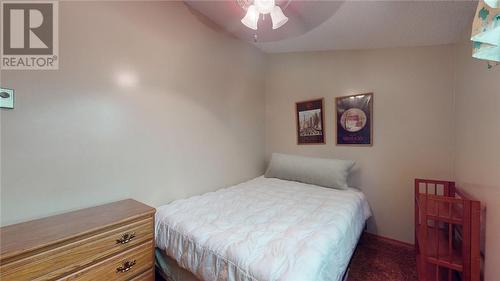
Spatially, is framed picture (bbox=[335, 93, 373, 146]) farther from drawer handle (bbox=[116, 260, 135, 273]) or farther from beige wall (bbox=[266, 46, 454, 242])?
drawer handle (bbox=[116, 260, 135, 273])

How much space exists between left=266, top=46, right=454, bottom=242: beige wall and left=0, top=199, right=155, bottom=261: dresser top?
2.26m

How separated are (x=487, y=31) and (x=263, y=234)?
149 cm

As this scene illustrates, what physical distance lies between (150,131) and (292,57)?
85.5 inches

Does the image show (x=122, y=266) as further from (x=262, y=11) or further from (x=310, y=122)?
(x=310, y=122)

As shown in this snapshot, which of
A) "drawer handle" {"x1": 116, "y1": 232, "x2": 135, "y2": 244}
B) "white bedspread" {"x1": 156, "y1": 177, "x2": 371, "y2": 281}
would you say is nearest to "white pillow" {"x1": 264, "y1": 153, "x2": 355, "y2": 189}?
"white bedspread" {"x1": 156, "y1": 177, "x2": 371, "y2": 281}

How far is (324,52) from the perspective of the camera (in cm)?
276

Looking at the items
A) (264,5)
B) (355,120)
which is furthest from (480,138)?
(264,5)

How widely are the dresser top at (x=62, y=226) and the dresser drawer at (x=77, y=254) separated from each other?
0.14 ft

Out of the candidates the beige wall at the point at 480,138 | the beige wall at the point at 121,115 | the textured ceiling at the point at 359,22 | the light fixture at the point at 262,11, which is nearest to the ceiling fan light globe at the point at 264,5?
the light fixture at the point at 262,11

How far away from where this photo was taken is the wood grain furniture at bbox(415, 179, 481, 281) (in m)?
1.34

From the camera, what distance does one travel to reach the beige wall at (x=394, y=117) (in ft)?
7.12

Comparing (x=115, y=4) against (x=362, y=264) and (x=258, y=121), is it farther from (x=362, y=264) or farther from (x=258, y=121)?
(x=362, y=264)

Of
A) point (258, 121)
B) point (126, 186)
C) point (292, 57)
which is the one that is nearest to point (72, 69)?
point (126, 186)

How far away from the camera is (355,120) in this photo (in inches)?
101
